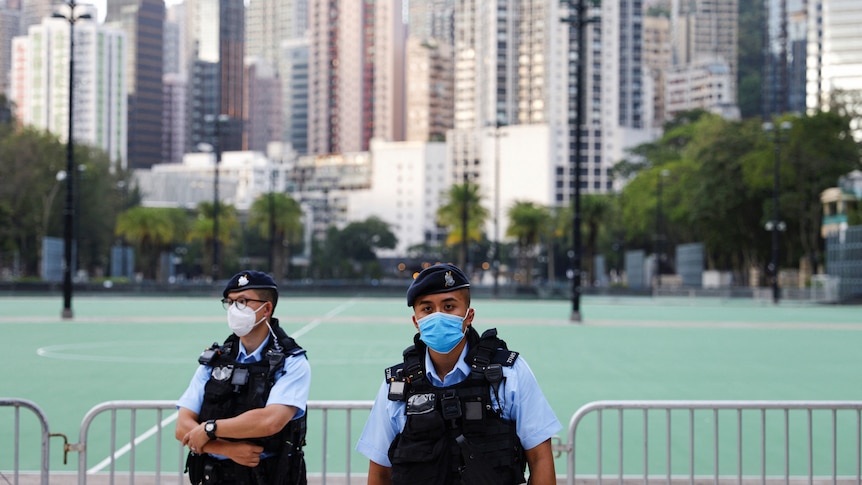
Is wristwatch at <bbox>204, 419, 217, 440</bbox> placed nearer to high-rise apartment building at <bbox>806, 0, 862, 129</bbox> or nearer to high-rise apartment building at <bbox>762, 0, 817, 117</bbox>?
high-rise apartment building at <bbox>806, 0, 862, 129</bbox>

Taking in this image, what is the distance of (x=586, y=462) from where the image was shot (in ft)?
31.4

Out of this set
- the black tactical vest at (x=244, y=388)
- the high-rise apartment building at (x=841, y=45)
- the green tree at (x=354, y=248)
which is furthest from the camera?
the high-rise apartment building at (x=841, y=45)

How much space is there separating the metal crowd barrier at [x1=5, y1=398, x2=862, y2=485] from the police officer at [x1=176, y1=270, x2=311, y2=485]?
6.39ft

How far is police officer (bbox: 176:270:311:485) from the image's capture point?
184 inches

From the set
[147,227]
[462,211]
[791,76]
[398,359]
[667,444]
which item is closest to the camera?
→ [667,444]

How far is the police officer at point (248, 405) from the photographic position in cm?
467

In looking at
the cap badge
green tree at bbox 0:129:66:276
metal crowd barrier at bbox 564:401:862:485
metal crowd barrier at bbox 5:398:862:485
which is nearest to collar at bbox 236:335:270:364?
the cap badge

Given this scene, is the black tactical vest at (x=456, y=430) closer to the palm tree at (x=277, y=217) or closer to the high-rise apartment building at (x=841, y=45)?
the palm tree at (x=277, y=217)

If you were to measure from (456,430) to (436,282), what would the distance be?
57 cm

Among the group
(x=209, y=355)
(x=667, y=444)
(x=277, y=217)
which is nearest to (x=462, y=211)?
(x=277, y=217)

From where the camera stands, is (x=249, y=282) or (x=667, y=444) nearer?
(x=249, y=282)

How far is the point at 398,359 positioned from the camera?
19578 millimetres

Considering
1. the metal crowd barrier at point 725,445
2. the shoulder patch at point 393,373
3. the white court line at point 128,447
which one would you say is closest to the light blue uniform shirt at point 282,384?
the shoulder patch at point 393,373

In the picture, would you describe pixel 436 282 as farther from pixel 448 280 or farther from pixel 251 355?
pixel 251 355
